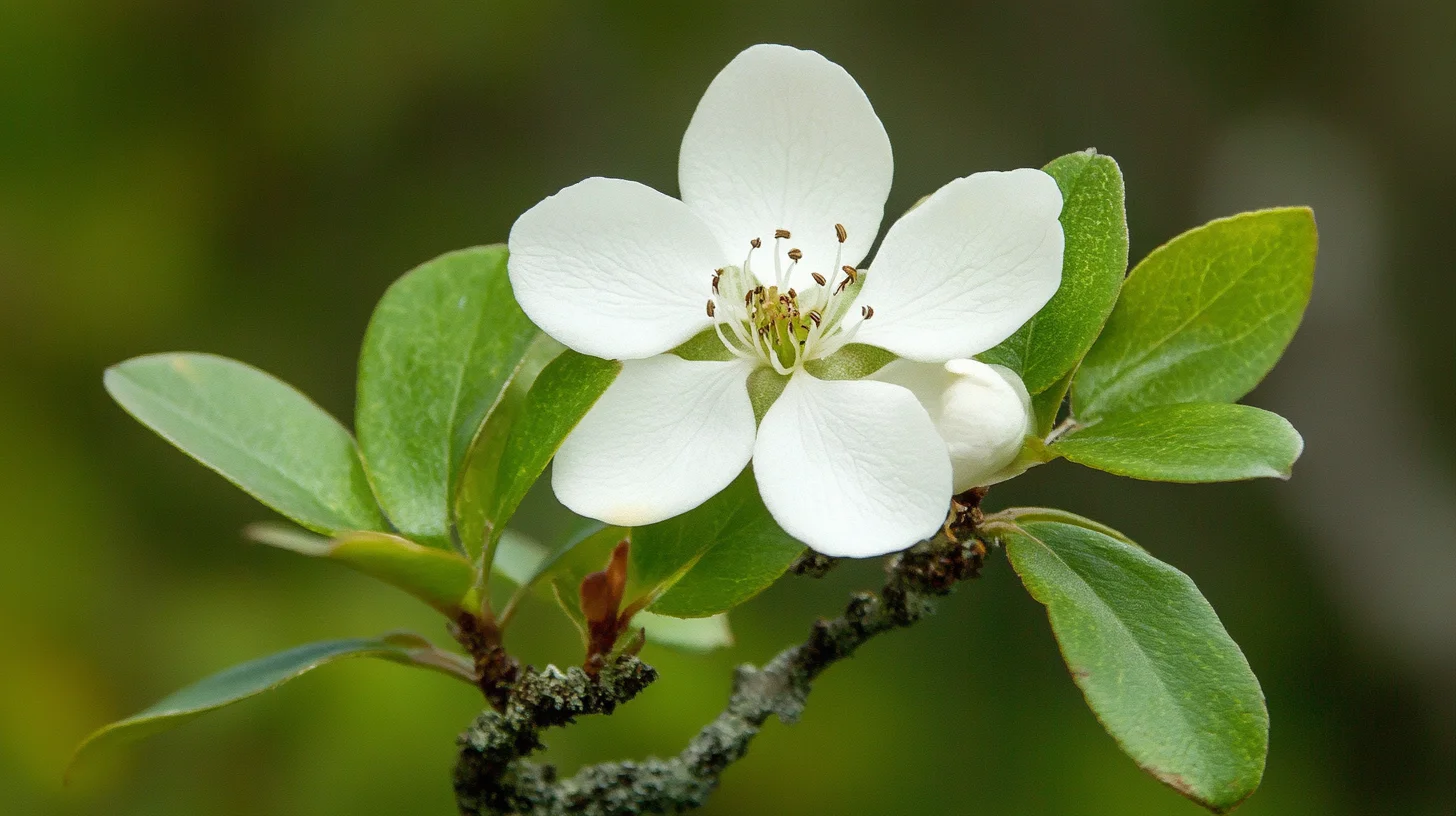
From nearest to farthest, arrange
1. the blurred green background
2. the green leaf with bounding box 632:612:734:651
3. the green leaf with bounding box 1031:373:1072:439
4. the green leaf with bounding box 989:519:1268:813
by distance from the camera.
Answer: the green leaf with bounding box 989:519:1268:813
the green leaf with bounding box 1031:373:1072:439
the green leaf with bounding box 632:612:734:651
the blurred green background

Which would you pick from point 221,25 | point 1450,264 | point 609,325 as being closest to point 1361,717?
point 1450,264

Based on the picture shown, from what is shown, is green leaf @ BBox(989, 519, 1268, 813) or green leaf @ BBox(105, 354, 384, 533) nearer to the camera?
green leaf @ BBox(989, 519, 1268, 813)

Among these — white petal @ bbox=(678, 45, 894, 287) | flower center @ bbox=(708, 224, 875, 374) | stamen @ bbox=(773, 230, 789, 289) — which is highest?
white petal @ bbox=(678, 45, 894, 287)

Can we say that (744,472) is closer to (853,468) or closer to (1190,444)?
(853,468)

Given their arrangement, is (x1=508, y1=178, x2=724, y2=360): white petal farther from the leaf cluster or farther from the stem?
the stem

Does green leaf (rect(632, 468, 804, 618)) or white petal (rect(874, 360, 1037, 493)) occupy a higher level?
white petal (rect(874, 360, 1037, 493))

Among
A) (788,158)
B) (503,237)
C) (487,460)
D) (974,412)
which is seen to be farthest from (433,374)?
(503,237)

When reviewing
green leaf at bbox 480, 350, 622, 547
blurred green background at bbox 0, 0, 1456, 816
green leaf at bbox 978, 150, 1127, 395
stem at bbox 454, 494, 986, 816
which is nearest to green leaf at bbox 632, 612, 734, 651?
stem at bbox 454, 494, 986, 816

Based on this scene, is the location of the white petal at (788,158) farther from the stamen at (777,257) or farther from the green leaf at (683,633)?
the green leaf at (683,633)
